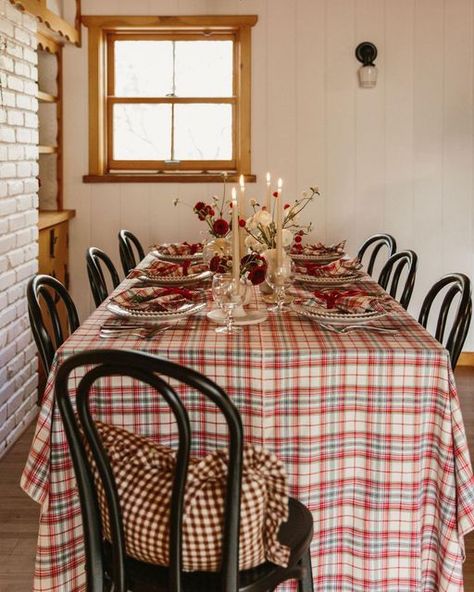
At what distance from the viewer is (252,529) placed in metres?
1.61

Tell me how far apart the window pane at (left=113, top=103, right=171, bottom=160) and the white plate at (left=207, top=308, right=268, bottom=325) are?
2710 mm

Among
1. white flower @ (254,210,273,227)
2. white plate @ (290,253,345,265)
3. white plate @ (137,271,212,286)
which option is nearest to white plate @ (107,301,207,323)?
white flower @ (254,210,273,227)

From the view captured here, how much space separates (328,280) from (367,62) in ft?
6.93

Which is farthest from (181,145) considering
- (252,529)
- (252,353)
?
(252,529)

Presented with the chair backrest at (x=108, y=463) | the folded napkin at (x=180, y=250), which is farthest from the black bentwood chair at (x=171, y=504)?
the folded napkin at (x=180, y=250)

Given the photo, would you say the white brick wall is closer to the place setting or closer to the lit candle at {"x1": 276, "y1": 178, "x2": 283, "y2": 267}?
the lit candle at {"x1": 276, "y1": 178, "x2": 283, "y2": 267}

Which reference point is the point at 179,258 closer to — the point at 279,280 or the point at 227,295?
the point at 279,280

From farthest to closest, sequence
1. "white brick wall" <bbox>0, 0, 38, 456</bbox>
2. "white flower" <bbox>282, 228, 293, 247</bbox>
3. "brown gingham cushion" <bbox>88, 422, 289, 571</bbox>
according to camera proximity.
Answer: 1. "white brick wall" <bbox>0, 0, 38, 456</bbox>
2. "white flower" <bbox>282, 228, 293, 247</bbox>
3. "brown gingham cushion" <bbox>88, 422, 289, 571</bbox>

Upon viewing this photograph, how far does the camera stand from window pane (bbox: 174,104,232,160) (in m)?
5.05

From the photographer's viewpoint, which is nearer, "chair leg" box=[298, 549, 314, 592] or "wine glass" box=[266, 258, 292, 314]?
"chair leg" box=[298, 549, 314, 592]

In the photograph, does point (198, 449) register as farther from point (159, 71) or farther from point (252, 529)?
point (159, 71)

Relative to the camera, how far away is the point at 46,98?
4.62 meters

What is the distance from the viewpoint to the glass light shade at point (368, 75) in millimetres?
4793

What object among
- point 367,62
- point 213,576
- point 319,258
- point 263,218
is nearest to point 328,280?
point 263,218
